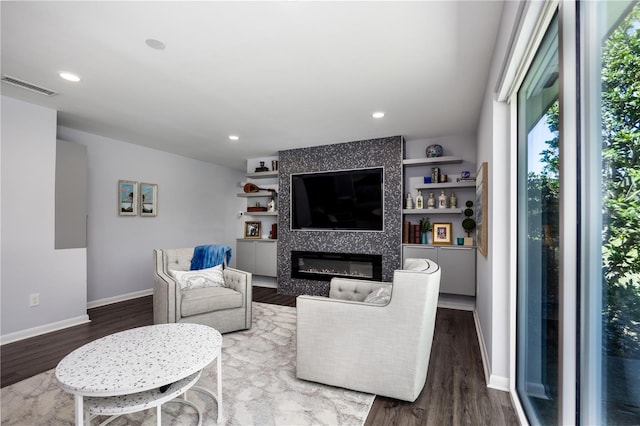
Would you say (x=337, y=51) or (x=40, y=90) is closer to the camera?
(x=337, y=51)

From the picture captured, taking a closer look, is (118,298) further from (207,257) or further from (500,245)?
(500,245)

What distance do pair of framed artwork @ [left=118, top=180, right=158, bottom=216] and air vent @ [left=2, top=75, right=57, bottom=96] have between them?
6.05 feet

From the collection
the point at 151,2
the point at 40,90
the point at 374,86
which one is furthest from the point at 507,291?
the point at 40,90

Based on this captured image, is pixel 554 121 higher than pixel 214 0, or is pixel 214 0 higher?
pixel 214 0

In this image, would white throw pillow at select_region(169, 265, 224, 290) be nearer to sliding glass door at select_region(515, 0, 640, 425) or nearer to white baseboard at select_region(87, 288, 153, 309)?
→ white baseboard at select_region(87, 288, 153, 309)

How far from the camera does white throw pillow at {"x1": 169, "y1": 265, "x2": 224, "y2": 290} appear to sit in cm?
326

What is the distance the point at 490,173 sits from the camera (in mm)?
2252

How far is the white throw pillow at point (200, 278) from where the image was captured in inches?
128

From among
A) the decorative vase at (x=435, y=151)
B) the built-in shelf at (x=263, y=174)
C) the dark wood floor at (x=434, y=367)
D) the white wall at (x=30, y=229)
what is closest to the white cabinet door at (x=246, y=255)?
the built-in shelf at (x=263, y=174)

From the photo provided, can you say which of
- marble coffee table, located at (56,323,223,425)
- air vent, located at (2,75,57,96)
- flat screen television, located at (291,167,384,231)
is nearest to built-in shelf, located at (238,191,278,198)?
flat screen television, located at (291,167,384,231)

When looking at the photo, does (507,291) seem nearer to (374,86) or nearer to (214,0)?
(374,86)

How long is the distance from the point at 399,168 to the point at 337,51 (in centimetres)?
241

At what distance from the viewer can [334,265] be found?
15.8 ft

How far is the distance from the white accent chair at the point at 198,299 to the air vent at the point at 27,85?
1855mm
